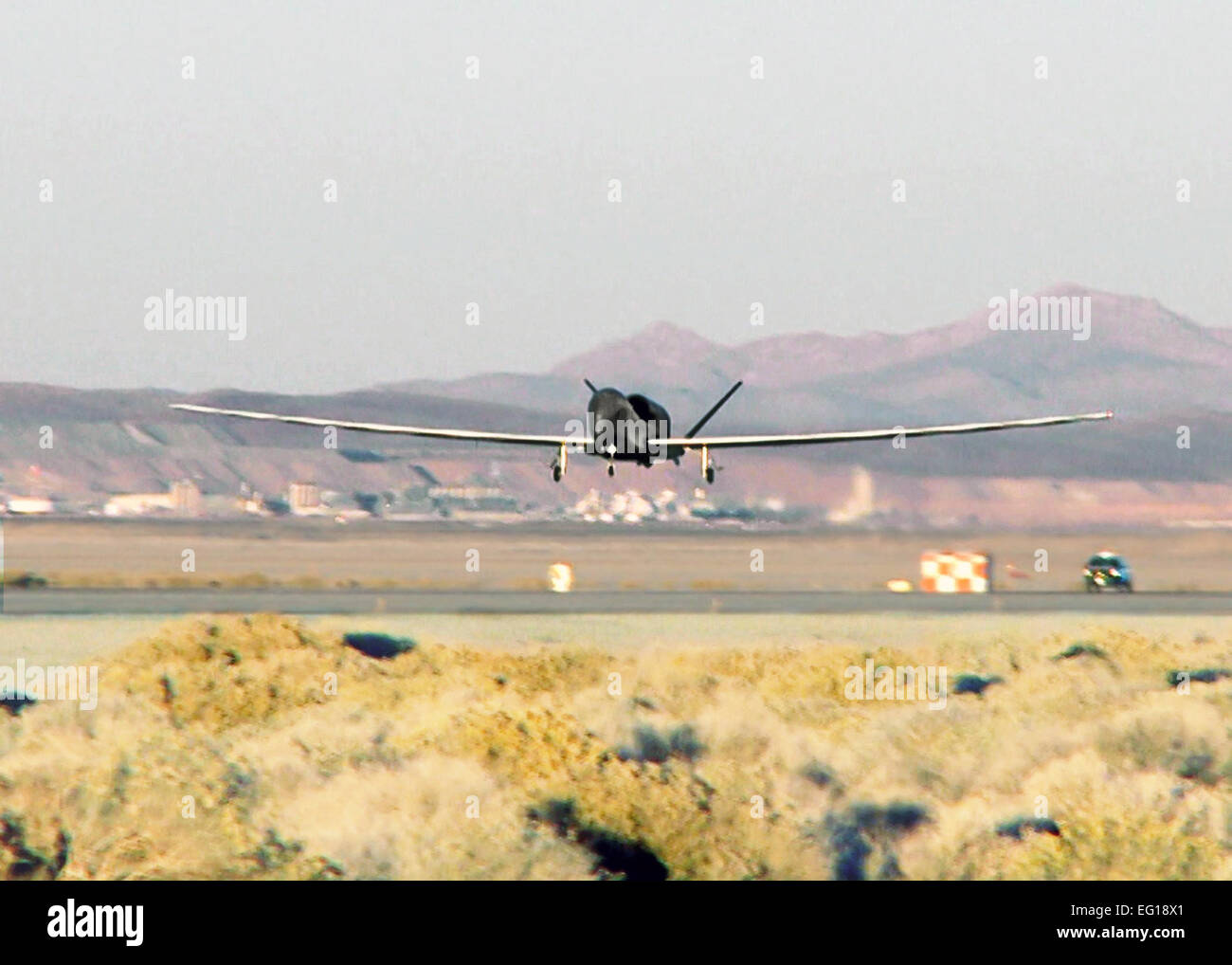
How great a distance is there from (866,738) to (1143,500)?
158m

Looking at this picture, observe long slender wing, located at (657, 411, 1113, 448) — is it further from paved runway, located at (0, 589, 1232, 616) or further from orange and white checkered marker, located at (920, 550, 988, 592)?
orange and white checkered marker, located at (920, 550, 988, 592)

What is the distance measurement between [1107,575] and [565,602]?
87.9 ft

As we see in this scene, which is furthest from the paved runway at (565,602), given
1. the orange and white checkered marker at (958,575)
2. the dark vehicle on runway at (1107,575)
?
the dark vehicle on runway at (1107,575)

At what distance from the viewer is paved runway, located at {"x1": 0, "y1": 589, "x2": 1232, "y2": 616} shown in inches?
2441

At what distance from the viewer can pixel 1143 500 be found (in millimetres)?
185500

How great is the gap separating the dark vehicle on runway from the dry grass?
125 ft

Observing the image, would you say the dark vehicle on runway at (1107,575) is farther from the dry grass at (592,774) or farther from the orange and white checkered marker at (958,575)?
the dry grass at (592,774)

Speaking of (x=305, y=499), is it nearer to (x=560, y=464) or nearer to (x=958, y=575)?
(x=958, y=575)

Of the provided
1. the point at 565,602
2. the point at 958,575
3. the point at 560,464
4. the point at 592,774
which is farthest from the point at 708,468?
the point at 958,575

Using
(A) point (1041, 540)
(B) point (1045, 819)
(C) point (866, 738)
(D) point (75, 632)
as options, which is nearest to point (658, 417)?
(D) point (75, 632)

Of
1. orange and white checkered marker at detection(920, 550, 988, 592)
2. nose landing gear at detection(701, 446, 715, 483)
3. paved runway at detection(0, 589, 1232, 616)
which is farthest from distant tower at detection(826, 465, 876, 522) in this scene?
nose landing gear at detection(701, 446, 715, 483)

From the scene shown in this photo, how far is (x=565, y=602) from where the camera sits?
65375 mm

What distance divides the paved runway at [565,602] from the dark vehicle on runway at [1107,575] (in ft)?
18.3

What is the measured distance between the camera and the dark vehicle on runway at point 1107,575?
8025cm
